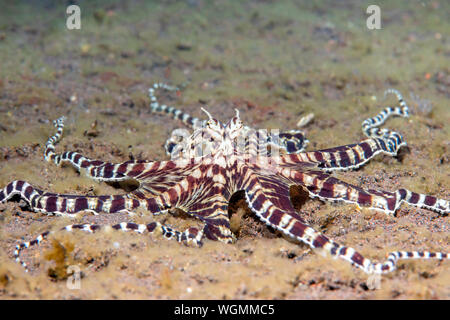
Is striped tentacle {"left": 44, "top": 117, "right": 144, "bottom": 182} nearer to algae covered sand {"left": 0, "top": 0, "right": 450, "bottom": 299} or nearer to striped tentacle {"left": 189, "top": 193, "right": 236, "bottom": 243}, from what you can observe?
algae covered sand {"left": 0, "top": 0, "right": 450, "bottom": 299}

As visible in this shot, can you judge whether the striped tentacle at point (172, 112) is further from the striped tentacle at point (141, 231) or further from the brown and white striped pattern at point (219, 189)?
the striped tentacle at point (141, 231)

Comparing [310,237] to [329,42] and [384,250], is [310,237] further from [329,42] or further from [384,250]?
[329,42]

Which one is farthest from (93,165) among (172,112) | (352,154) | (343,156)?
(352,154)

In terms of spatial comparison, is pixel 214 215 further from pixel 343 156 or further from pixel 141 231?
pixel 343 156

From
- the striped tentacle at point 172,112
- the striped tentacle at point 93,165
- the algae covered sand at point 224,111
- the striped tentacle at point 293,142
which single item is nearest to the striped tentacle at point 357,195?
the algae covered sand at point 224,111

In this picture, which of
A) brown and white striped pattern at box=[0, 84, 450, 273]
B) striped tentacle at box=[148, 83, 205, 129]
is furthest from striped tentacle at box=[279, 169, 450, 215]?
striped tentacle at box=[148, 83, 205, 129]

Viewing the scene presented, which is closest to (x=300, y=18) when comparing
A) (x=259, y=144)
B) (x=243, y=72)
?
(x=243, y=72)
